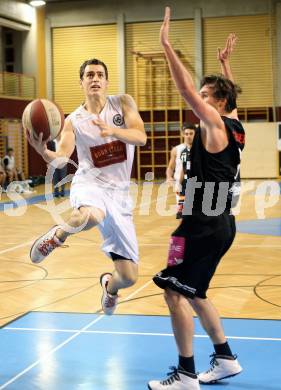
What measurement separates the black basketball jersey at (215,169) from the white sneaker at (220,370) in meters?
1.07

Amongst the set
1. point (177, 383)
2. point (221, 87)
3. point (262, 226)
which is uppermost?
point (221, 87)

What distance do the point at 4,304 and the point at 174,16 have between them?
21573 mm

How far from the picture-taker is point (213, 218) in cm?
417

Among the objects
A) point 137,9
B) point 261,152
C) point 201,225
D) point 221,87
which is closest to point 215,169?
point 201,225

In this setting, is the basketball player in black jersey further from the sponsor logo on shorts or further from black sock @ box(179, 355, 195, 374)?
the sponsor logo on shorts

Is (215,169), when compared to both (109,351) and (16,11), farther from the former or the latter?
(16,11)

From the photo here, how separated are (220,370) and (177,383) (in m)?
0.38

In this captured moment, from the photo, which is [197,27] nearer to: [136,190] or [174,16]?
[174,16]

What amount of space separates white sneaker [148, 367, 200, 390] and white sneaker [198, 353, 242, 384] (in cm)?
25

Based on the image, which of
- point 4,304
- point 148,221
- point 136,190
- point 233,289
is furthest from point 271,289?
point 136,190

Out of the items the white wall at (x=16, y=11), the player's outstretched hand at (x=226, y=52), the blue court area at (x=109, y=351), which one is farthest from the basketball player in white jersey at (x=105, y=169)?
the white wall at (x=16, y=11)

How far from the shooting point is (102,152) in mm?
5141

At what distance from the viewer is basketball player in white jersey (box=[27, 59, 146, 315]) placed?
5.03 meters

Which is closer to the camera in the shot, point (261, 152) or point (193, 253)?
point (193, 253)
